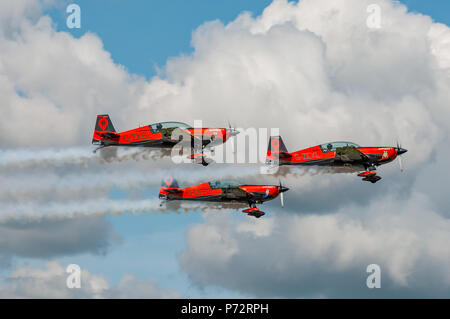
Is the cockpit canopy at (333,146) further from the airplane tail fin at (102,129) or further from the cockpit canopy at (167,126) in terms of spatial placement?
the airplane tail fin at (102,129)

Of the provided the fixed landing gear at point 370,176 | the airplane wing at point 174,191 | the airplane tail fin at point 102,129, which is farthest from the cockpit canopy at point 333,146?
the airplane tail fin at point 102,129

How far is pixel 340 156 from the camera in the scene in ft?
191

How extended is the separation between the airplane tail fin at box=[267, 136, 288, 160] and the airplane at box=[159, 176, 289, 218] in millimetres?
3077

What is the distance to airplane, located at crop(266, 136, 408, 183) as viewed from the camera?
191ft

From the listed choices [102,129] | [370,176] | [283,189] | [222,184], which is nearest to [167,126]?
[102,129]

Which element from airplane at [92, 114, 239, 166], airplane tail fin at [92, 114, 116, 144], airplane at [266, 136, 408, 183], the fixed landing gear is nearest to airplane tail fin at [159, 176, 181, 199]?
airplane at [92, 114, 239, 166]

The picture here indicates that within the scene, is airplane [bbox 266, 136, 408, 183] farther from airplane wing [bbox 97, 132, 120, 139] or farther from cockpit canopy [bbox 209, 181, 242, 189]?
airplane wing [bbox 97, 132, 120, 139]

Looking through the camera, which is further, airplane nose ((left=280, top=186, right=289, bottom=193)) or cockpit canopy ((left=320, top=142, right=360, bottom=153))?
cockpit canopy ((left=320, top=142, right=360, bottom=153))

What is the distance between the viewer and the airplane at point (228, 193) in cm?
5694

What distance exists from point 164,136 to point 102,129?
5770 millimetres

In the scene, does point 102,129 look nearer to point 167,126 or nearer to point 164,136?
point 164,136
